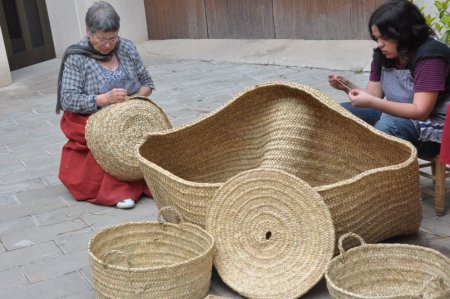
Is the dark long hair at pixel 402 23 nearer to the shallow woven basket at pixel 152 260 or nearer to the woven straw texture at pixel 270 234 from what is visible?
the woven straw texture at pixel 270 234

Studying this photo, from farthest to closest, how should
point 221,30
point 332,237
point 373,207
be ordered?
point 221,30 < point 373,207 < point 332,237

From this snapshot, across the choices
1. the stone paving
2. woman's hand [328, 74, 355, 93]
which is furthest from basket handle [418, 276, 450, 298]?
woman's hand [328, 74, 355, 93]

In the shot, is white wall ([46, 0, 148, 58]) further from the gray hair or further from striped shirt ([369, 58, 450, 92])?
striped shirt ([369, 58, 450, 92])

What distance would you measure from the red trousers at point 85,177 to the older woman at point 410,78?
1510 mm

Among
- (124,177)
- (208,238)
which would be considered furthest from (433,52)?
(124,177)

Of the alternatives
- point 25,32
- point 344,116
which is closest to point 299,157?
point 344,116

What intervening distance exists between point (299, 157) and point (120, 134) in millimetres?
1101

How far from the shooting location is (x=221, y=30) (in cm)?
982

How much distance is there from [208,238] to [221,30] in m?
6.58

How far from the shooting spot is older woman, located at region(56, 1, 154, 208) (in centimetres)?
468

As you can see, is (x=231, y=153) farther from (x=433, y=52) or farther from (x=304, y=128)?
(x=433, y=52)

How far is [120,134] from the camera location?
15.2 ft

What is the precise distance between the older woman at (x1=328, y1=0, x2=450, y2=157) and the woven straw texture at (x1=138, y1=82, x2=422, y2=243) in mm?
167

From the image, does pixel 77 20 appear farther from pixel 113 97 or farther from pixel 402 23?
pixel 402 23
